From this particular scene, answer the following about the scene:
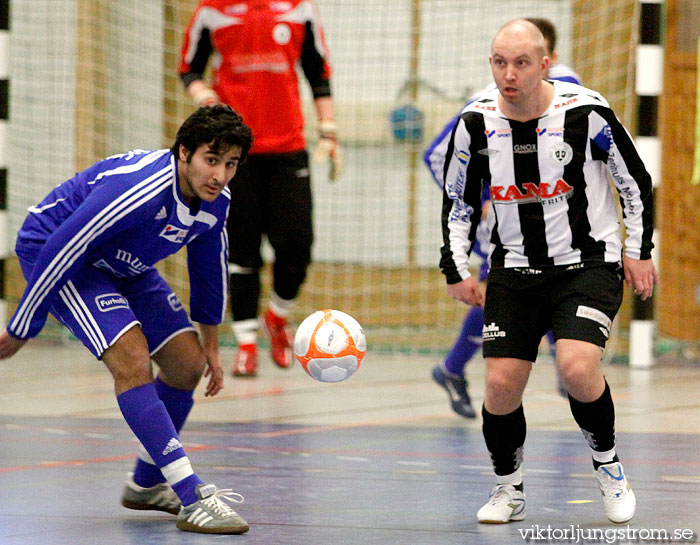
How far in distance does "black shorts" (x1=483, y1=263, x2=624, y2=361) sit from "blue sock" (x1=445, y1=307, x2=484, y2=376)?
2.10 m

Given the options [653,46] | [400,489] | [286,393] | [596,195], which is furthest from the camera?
[653,46]

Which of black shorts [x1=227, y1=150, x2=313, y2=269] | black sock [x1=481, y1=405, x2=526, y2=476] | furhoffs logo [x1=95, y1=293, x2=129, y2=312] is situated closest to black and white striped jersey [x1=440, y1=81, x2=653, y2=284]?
black sock [x1=481, y1=405, x2=526, y2=476]

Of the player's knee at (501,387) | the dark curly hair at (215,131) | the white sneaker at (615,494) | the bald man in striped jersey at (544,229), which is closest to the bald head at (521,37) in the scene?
the bald man in striped jersey at (544,229)

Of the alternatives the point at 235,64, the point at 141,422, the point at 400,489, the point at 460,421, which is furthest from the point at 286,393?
the point at 141,422

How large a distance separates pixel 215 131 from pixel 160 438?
871 millimetres

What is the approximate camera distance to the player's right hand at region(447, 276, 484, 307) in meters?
3.74

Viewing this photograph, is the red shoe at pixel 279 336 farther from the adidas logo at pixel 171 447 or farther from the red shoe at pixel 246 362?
the adidas logo at pixel 171 447

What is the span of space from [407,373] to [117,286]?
4.06 metres

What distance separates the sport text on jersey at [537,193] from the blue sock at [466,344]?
2.12m

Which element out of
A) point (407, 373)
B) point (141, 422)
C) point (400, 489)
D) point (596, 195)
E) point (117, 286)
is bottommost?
point (407, 373)

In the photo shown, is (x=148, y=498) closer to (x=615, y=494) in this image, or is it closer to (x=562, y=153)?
(x=615, y=494)

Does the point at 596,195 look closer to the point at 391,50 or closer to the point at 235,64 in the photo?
the point at 235,64

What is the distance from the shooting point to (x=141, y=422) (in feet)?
11.2

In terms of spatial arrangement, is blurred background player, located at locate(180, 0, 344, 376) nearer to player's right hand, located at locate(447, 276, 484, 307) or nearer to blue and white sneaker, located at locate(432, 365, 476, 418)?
blue and white sneaker, located at locate(432, 365, 476, 418)
